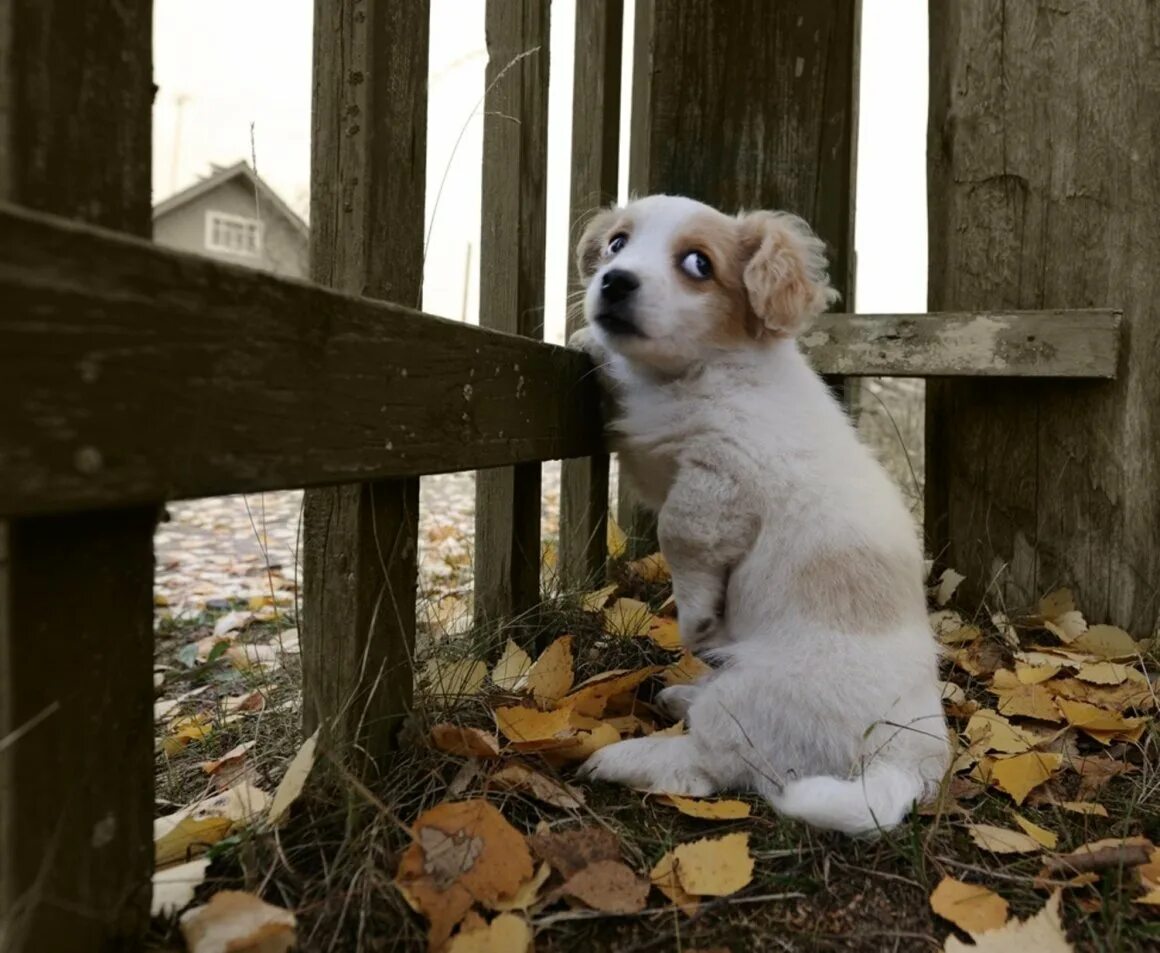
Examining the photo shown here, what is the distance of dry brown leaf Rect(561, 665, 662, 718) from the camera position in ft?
7.29

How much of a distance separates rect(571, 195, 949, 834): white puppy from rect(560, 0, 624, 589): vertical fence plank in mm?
776

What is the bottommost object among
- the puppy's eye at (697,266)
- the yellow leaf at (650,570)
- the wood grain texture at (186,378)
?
the yellow leaf at (650,570)

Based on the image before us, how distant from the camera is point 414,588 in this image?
1897 millimetres

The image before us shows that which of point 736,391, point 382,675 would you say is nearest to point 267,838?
point 382,675

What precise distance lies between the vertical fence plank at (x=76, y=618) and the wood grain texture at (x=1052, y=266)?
2915 millimetres

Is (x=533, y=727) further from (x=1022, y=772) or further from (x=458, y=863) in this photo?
(x=1022, y=772)

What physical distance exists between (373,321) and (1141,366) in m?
2.67

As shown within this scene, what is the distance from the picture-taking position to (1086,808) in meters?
1.81

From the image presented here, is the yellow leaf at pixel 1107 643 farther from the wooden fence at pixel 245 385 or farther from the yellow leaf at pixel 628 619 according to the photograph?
the yellow leaf at pixel 628 619

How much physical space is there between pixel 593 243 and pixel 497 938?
1.99 m

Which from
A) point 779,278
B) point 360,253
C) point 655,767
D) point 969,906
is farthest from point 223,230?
point 969,906

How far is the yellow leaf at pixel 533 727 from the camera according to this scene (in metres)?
1.88

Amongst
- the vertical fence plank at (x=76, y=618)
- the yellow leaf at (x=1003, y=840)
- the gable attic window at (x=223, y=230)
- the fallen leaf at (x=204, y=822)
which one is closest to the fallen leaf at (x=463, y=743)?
the fallen leaf at (x=204, y=822)

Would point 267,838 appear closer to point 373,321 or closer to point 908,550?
point 373,321
